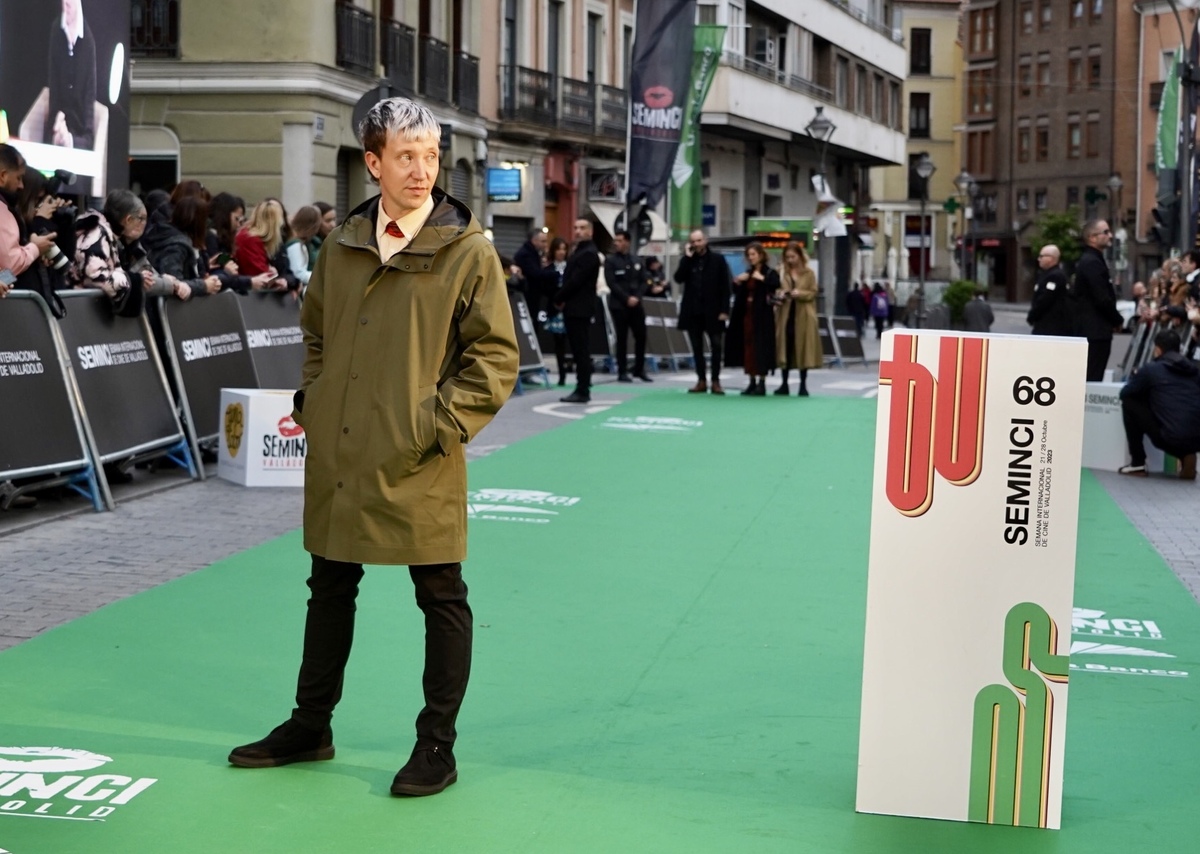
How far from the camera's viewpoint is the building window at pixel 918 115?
112062mm

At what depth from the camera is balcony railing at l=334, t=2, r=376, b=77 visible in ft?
104

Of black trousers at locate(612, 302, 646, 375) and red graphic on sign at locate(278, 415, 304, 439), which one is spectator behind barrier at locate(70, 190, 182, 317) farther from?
black trousers at locate(612, 302, 646, 375)

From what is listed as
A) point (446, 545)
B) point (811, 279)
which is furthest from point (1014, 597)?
point (811, 279)

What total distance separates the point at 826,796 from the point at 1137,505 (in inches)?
323

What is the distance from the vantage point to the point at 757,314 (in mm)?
21859

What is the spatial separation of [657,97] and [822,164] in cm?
1764

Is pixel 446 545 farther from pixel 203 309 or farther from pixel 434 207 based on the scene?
pixel 203 309

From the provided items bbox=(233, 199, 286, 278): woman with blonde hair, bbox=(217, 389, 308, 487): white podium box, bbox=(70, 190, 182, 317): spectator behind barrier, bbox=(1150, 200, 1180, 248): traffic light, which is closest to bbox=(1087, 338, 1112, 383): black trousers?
bbox=(233, 199, 286, 278): woman with blonde hair

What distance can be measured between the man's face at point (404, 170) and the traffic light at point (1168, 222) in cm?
2696

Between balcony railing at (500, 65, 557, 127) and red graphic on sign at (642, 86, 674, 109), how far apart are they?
43.5 ft

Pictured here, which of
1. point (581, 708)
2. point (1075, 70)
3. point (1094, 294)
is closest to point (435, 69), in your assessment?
point (1094, 294)

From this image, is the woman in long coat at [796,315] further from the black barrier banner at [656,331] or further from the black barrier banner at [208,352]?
the black barrier banner at [208,352]

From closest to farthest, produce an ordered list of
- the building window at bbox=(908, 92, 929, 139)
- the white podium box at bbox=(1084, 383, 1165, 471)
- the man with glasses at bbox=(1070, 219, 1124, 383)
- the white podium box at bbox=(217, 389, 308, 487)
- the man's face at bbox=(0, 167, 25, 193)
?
the man's face at bbox=(0, 167, 25, 193)
the white podium box at bbox=(217, 389, 308, 487)
the white podium box at bbox=(1084, 383, 1165, 471)
the man with glasses at bbox=(1070, 219, 1124, 383)
the building window at bbox=(908, 92, 929, 139)

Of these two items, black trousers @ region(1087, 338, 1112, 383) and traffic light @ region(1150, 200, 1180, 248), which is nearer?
black trousers @ region(1087, 338, 1112, 383)
